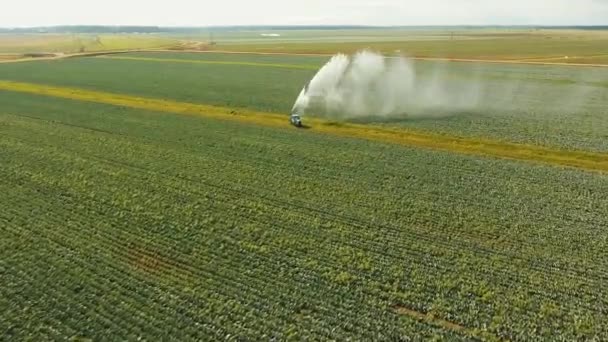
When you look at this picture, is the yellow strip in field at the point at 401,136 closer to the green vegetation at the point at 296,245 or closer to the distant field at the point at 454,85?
the distant field at the point at 454,85

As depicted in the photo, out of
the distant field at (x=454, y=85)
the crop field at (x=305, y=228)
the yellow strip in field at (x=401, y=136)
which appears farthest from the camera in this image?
the distant field at (x=454, y=85)

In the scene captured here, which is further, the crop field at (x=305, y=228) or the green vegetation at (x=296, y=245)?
the crop field at (x=305, y=228)

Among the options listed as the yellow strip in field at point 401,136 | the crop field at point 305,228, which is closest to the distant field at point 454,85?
the crop field at point 305,228

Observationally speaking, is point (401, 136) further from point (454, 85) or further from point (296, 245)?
point (454, 85)

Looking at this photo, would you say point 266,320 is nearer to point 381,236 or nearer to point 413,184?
point 381,236

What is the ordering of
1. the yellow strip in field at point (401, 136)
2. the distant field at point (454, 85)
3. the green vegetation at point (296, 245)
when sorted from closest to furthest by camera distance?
the green vegetation at point (296, 245) → the yellow strip in field at point (401, 136) → the distant field at point (454, 85)

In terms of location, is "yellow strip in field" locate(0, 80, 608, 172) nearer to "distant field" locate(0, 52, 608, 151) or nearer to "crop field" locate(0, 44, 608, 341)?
"crop field" locate(0, 44, 608, 341)

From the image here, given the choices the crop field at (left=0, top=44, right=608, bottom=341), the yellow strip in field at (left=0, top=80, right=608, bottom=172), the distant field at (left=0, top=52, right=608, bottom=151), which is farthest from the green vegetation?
the distant field at (left=0, top=52, right=608, bottom=151)
